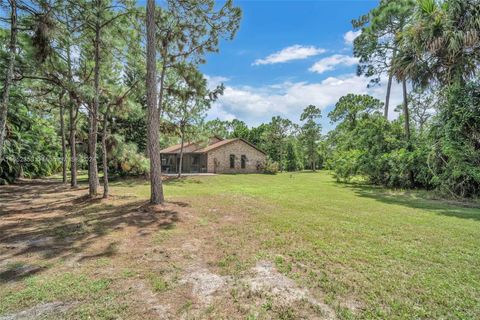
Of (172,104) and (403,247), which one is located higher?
(172,104)

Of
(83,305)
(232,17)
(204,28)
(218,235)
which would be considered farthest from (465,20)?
(83,305)

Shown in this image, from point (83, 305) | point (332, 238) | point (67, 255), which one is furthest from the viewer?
point (332, 238)

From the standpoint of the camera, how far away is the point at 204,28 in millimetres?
9805

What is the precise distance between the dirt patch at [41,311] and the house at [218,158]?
→ 73.6 feet

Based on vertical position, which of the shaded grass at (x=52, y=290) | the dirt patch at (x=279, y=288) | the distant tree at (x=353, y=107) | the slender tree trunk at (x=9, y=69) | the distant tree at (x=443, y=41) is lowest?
the dirt patch at (x=279, y=288)

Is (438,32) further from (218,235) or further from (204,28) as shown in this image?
(218,235)

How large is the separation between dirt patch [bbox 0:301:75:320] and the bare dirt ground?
11mm

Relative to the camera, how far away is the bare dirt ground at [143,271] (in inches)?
105

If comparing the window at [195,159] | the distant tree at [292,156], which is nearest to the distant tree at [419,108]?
the distant tree at [292,156]

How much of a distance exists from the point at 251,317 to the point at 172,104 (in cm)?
1765

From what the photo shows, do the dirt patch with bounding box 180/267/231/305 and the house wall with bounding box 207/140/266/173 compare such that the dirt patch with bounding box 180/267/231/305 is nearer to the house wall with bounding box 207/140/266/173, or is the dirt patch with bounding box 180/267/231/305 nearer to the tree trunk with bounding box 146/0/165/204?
the tree trunk with bounding box 146/0/165/204

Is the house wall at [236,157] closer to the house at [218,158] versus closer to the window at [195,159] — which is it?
the house at [218,158]

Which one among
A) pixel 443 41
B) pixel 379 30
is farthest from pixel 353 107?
pixel 443 41

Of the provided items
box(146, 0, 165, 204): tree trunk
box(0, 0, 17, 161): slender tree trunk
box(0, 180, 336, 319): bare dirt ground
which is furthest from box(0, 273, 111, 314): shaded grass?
box(0, 0, 17, 161): slender tree trunk
